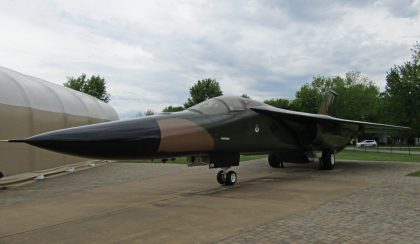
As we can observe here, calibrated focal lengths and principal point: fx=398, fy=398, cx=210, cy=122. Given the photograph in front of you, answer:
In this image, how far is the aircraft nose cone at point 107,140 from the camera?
20.6ft

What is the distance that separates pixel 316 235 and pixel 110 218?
3.50m

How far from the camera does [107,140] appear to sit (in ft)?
22.1

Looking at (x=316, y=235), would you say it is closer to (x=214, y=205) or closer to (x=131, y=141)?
(x=214, y=205)

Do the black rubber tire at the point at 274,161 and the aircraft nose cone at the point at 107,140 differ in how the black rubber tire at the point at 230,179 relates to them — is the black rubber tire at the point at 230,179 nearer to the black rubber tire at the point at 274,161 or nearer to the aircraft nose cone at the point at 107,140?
the aircraft nose cone at the point at 107,140

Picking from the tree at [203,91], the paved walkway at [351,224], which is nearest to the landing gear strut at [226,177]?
the paved walkway at [351,224]

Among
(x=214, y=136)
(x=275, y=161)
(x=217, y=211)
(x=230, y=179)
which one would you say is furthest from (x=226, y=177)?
(x=275, y=161)

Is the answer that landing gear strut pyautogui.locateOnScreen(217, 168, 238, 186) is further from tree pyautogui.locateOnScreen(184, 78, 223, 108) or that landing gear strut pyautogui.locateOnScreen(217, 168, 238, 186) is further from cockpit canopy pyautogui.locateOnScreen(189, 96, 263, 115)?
tree pyautogui.locateOnScreen(184, 78, 223, 108)

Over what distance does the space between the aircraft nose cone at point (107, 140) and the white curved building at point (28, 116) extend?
7414mm

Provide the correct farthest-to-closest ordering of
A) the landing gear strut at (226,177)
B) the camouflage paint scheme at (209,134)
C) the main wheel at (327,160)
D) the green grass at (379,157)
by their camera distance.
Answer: the green grass at (379,157) → the main wheel at (327,160) → the landing gear strut at (226,177) → the camouflage paint scheme at (209,134)

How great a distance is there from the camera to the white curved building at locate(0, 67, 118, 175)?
13219 millimetres

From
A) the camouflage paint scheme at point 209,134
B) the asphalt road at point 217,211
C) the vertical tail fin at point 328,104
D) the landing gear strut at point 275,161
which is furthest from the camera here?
the vertical tail fin at point 328,104

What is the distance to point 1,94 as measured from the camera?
13219 mm

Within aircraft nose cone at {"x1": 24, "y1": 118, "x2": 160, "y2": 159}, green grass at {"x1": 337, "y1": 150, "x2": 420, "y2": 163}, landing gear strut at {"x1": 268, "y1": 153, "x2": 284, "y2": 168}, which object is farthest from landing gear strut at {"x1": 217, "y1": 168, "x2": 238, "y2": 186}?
green grass at {"x1": 337, "y1": 150, "x2": 420, "y2": 163}

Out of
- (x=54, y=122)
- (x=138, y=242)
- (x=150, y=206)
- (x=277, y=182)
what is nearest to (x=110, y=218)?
(x=150, y=206)
